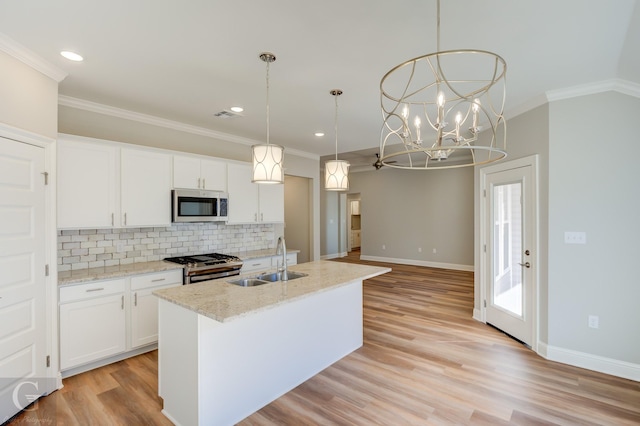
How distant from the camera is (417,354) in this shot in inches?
131

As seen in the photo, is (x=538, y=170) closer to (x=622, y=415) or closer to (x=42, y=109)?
(x=622, y=415)

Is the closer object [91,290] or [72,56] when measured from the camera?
[72,56]

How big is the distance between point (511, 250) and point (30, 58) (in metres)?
5.03

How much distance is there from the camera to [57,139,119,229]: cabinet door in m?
2.94

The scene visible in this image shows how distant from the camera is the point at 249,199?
4715 millimetres

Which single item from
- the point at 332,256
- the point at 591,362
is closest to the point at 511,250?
the point at 591,362

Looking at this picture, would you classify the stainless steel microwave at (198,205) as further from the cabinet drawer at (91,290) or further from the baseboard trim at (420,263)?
the baseboard trim at (420,263)

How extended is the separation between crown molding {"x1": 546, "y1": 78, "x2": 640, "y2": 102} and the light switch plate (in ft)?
4.33

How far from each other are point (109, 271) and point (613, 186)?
488 cm

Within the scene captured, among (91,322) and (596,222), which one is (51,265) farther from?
(596,222)

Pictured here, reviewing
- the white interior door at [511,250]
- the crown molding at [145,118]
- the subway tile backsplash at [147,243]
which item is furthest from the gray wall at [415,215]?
the crown molding at [145,118]

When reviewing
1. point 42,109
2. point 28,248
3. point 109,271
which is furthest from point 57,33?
point 109,271

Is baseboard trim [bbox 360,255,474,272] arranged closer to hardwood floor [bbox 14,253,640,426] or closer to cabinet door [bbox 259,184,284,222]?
hardwood floor [bbox 14,253,640,426]

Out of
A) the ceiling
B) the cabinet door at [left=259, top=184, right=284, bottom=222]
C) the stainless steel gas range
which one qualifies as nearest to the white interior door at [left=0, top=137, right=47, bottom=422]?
the ceiling
